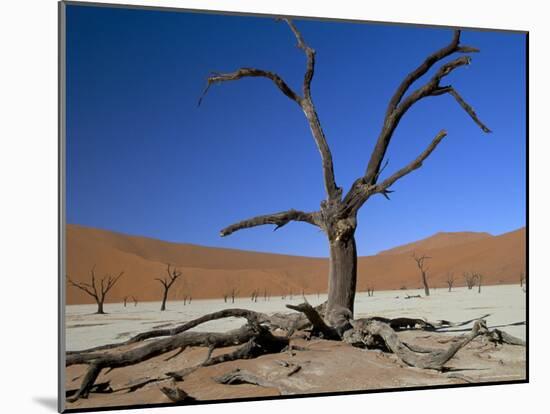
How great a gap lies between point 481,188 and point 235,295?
267 centimetres

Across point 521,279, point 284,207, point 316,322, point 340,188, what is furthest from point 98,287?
point 521,279

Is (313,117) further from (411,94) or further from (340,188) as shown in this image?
(411,94)

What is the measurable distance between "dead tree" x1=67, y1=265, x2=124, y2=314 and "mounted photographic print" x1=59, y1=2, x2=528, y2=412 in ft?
0.06

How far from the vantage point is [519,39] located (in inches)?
344

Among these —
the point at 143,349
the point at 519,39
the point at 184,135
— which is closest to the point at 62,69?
the point at 184,135

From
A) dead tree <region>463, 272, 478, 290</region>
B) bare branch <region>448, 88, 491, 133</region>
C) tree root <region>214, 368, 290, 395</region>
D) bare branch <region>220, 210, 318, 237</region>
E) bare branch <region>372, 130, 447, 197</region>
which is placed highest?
bare branch <region>448, 88, 491, 133</region>

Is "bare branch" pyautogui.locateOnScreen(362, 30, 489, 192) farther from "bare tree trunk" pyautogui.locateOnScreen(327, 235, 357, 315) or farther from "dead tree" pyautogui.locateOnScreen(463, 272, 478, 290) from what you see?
"dead tree" pyautogui.locateOnScreen(463, 272, 478, 290)

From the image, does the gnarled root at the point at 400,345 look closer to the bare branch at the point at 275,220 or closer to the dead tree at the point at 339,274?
the dead tree at the point at 339,274

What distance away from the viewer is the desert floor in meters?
7.27

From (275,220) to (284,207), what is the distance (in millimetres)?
150

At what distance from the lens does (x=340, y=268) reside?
8.26 m

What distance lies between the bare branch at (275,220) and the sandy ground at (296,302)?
0.64 m

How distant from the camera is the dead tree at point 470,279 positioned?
8750 mm

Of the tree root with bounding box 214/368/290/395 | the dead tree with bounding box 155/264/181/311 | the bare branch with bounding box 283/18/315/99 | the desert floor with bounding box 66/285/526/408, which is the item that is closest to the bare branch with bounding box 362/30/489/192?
the bare branch with bounding box 283/18/315/99
